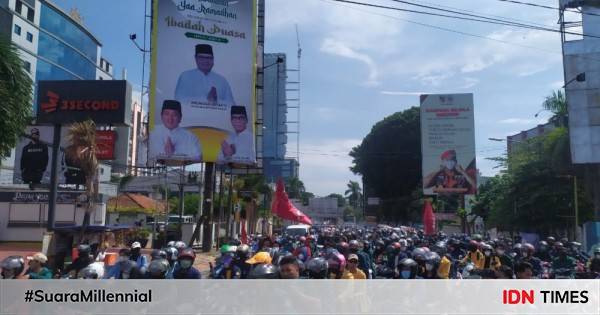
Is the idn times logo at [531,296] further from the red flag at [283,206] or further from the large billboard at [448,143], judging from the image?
the large billboard at [448,143]

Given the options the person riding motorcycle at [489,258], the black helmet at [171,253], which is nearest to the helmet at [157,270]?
the black helmet at [171,253]

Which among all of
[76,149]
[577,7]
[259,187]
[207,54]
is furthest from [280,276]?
[259,187]

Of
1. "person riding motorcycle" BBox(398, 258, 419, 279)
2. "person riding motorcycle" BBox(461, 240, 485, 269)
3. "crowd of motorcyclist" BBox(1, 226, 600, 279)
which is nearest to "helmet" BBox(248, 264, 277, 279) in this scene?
"crowd of motorcyclist" BBox(1, 226, 600, 279)

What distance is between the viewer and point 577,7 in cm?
2236

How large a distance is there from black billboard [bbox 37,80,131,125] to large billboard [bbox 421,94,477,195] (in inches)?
865

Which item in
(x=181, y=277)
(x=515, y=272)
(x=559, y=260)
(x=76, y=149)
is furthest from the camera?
(x=76, y=149)

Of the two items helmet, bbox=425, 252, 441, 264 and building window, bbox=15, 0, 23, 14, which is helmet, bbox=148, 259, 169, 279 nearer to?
helmet, bbox=425, 252, 441, 264

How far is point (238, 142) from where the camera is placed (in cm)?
2503

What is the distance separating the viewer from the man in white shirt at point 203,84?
24109mm

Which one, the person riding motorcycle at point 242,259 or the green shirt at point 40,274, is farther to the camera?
the person riding motorcycle at point 242,259

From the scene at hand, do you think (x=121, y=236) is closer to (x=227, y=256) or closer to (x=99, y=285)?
(x=227, y=256)

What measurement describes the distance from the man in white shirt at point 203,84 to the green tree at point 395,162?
41140mm

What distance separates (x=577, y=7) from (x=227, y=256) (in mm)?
19499

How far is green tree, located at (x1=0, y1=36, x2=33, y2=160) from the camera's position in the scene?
10617 mm
